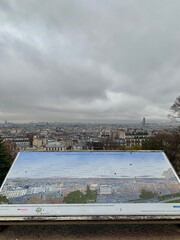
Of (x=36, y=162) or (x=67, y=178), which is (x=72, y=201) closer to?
(x=67, y=178)

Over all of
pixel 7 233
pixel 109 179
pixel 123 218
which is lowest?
pixel 7 233

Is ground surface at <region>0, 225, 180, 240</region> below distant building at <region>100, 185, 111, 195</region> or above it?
below

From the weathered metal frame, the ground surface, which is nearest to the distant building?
the weathered metal frame

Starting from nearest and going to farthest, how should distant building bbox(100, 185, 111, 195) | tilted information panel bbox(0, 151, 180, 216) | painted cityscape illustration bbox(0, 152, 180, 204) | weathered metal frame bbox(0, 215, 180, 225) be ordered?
weathered metal frame bbox(0, 215, 180, 225)
tilted information panel bbox(0, 151, 180, 216)
painted cityscape illustration bbox(0, 152, 180, 204)
distant building bbox(100, 185, 111, 195)

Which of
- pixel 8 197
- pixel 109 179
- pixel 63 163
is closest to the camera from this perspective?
pixel 8 197

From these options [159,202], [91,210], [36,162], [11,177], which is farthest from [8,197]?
[159,202]

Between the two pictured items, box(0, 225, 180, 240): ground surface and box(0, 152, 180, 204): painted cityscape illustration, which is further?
box(0, 152, 180, 204): painted cityscape illustration

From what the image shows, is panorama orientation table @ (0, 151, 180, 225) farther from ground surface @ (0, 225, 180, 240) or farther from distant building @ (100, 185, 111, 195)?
ground surface @ (0, 225, 180, 240)

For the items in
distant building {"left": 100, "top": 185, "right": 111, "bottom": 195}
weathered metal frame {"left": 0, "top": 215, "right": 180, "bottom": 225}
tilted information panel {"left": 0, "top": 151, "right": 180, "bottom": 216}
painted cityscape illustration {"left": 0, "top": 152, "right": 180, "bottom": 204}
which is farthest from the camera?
distant building {"left": 100, "top": 185, "right": 111, "bottom": 195}
